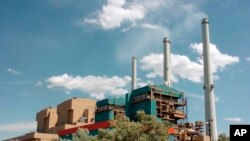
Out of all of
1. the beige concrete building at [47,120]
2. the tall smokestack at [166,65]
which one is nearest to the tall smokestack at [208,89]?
the tall smokestack at [166,65]

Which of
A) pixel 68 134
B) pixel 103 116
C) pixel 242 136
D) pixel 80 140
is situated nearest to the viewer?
pixel 242 136

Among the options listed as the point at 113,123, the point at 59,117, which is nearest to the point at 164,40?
the point at 59,117

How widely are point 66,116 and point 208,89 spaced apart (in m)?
38.7

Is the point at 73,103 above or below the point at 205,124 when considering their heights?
above

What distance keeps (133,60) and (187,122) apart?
30.4 metres

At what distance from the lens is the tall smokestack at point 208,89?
219 ft

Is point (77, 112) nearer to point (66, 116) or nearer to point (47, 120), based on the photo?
point (66, 116)

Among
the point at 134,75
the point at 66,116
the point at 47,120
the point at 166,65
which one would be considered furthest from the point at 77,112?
the point at 166,65

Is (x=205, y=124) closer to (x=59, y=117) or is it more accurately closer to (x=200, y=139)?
(x=200, y=139)

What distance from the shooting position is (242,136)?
8.84 meters

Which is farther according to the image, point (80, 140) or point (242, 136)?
point (80, 140)

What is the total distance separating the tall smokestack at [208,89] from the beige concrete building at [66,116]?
30.6m

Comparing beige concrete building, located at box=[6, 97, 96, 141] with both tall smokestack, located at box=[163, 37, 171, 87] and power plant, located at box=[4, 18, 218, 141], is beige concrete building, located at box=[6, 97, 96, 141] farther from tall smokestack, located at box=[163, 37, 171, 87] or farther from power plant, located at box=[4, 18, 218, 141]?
tall smokestack, located at box=[163, 37, 171, 87]

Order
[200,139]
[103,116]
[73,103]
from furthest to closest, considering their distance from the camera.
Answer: [73,103] → [103,116] → [200,139]
